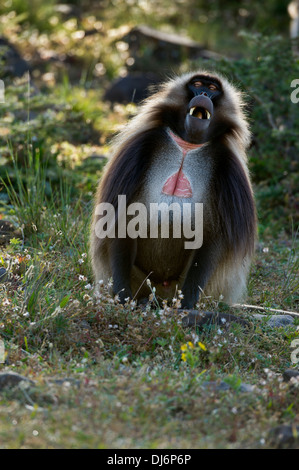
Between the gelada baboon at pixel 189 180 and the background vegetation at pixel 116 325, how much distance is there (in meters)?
0.25

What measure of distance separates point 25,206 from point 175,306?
1.89 m

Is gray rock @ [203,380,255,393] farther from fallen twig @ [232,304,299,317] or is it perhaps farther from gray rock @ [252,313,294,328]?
fallen twig @ [232,304,299,317]

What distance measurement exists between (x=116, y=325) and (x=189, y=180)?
1010mm

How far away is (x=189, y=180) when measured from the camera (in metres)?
4.34

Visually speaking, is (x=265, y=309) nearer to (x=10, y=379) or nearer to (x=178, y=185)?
(x=178, y=185)

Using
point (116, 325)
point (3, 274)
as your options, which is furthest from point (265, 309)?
point (3, 274)

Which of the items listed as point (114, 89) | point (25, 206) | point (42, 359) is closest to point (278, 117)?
point (25, 206)

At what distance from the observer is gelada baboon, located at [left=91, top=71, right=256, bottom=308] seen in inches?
170

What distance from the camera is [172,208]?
4.32 metres

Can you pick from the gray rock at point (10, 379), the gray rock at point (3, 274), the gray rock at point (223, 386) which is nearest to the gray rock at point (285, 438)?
the gray rock at point (223, 386)

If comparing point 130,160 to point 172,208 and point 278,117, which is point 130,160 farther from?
point 278,117

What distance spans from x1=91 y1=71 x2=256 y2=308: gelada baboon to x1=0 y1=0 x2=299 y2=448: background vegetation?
9.8 inches

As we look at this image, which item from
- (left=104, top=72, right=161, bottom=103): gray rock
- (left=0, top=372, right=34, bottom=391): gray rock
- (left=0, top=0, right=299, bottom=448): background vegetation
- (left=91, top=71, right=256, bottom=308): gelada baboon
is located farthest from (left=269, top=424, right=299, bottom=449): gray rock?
(left=104, top=72, right=161, bottom=103): gray rock
